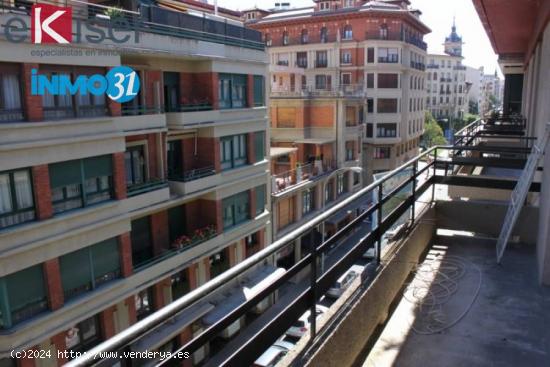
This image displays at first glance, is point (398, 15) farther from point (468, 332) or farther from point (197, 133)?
point (468, 332)

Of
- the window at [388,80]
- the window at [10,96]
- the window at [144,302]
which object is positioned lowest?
the window at [144,302]

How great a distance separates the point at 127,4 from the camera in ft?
49.3

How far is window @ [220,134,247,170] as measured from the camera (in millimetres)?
19312

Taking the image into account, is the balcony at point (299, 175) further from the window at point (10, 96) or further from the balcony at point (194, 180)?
the window at point (10, 96)

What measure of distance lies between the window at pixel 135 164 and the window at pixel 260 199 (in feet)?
21.8

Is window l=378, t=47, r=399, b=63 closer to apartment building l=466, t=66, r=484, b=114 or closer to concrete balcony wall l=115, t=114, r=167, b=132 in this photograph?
concrete balcony wall l=115, t=114, r=167, b=132

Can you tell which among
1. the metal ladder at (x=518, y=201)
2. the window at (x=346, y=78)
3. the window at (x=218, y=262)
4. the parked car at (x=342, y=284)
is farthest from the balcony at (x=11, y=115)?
the window at (x=346, y=78)

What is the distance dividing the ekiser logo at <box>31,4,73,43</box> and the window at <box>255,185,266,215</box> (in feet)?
37.9

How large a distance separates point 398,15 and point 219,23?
90.0 feet

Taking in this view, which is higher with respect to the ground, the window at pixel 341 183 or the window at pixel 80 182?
the window at pixel 80 182

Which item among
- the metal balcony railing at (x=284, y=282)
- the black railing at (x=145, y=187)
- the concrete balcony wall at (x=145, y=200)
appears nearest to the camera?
the metal balcony railing at (x=284, y=282)

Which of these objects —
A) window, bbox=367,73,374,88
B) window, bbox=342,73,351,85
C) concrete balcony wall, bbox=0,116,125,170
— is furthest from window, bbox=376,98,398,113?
concrete balcony wall, bbox=0,116,125,170

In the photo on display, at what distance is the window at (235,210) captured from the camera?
19719 mm

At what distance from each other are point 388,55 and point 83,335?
35.9m
